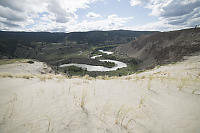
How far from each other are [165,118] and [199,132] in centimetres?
66

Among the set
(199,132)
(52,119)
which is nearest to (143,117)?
(199,132)

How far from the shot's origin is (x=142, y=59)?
70438mm

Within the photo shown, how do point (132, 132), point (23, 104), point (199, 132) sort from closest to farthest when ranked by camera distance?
point (199, 132), point (132, 132), point (23, 104)

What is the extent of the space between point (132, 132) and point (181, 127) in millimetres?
1077

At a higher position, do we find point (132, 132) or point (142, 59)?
point (142, 59)

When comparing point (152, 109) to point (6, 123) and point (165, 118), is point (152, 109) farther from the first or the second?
point (6, 123)

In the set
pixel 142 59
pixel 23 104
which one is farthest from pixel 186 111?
pixel 142 59

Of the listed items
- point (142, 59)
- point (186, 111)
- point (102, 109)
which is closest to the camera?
point (186, 111)

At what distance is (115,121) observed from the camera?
7.42ft

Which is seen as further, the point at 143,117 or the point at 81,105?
the point at 81,105

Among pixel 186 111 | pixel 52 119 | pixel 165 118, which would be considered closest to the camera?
pixel 52 119

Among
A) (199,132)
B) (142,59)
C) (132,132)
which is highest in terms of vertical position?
(142,59)

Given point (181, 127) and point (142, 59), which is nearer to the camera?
point (181, 127)

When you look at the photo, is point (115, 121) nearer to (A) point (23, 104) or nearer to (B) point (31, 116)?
(B) point (31, 116)
